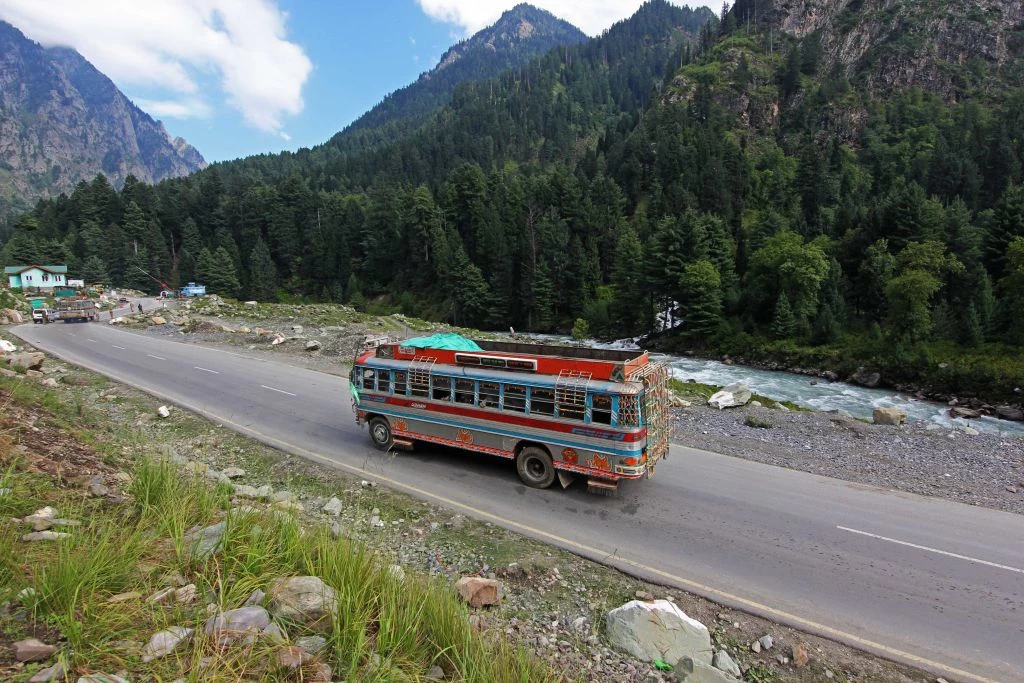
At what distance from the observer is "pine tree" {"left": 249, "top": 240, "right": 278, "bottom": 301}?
92.9 metres

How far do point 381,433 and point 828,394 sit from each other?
30.7 meters

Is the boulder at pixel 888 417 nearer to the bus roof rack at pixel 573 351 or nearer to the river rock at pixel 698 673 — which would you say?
the bus roof rack at pixel 573 351

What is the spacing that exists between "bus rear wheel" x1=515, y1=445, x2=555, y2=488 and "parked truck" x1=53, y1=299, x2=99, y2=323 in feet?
168

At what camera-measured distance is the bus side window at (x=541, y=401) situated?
11.6 metres

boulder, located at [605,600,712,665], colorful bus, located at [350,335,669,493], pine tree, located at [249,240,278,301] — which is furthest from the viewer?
pine tree, located at [249,240,278,301]

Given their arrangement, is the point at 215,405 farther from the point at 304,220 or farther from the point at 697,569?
the point at 304,220

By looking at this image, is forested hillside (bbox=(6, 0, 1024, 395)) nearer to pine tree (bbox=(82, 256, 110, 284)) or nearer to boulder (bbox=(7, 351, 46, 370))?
pine tree (bbox=(82, 256, 110, 284))

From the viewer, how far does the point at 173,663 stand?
162 inches

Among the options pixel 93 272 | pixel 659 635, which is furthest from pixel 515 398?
pixel 93 272

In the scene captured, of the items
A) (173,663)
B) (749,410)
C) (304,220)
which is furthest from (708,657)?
(304,220)

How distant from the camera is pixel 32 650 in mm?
3959

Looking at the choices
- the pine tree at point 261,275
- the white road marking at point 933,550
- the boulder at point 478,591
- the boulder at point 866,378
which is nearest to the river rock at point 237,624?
the boulder at point 478,591

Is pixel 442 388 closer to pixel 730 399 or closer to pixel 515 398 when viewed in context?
pixel 515 398

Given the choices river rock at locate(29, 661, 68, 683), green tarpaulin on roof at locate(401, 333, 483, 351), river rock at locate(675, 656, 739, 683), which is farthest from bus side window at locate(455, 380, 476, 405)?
river rock at locate(29, 661, 68, 683)
